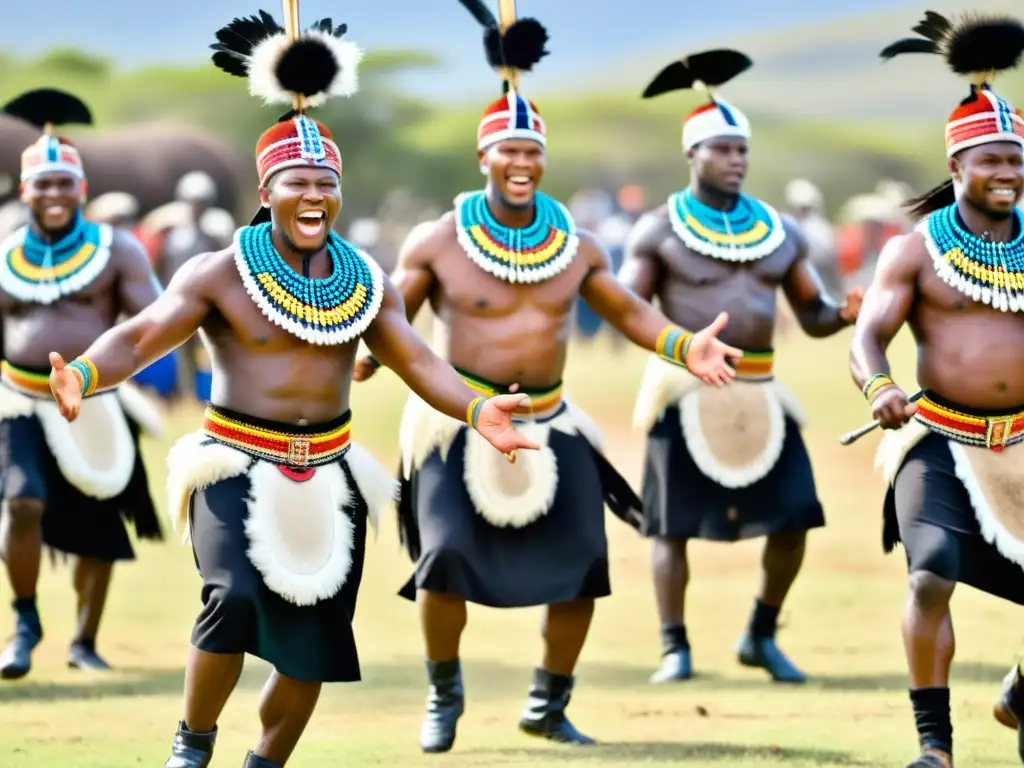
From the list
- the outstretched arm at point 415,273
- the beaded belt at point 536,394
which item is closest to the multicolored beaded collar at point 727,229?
the beaded belt at point 536,394

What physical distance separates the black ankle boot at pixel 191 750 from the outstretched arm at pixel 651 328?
195 cm

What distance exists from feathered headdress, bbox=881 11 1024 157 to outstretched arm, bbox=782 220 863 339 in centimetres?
168

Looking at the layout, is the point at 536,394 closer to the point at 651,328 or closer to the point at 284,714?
the point at 651,328

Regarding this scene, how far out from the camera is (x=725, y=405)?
812 centimetres

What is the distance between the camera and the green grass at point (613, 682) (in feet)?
21.8

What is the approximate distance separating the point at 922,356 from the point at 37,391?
364cm

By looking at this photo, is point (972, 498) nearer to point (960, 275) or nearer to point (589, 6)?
point (960, 275)

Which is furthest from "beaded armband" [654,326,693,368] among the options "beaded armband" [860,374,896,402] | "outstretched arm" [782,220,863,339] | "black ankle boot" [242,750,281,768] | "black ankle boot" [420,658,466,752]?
"black ankle boot" [242,750,281,768]

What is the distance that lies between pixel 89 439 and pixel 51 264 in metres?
0.72

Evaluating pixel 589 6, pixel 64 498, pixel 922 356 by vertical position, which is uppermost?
pixel 589 6

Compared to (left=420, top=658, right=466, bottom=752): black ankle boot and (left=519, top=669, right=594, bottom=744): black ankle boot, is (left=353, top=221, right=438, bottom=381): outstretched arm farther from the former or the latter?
(left=519, top=669, right=594, bottom=744): black ankle boot

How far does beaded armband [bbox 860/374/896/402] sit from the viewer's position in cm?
594

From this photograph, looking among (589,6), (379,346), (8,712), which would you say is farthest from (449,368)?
(589,6)

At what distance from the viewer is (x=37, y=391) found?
813 centimetres
